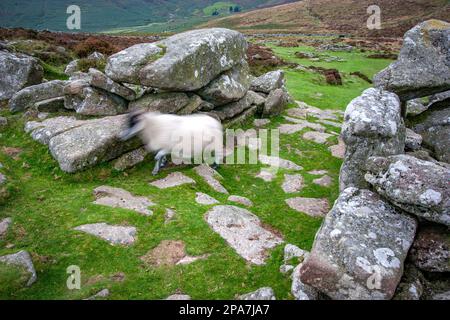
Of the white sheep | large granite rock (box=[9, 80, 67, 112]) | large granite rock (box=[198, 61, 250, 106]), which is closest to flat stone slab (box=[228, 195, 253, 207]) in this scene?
the white sheep

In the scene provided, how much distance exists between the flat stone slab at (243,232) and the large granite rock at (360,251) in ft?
7.61

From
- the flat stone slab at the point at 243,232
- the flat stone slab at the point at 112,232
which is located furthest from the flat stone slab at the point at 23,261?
the flat stone slab at the point at 243,232

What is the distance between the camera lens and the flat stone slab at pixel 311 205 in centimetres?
1442

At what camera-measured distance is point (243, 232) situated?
12.3m

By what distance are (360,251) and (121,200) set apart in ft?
28.3

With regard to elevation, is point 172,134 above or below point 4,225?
above

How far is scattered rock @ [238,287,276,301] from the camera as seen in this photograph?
9.15 metres

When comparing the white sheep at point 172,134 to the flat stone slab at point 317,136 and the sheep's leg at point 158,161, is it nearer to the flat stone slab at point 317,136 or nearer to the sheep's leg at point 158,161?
the sheep's leg at point 158,161

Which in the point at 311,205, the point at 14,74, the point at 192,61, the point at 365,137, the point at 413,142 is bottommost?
the point at 311,205

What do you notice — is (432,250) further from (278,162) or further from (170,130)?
(170,130)

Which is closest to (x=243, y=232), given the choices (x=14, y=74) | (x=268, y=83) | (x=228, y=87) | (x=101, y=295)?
(x=101, y=295)

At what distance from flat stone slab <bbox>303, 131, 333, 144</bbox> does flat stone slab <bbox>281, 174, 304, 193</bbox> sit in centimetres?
501

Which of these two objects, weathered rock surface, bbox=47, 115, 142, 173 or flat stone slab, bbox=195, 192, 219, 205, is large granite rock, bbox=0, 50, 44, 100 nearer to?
weathered rock surface, bbox=47, 115, 142, 173
